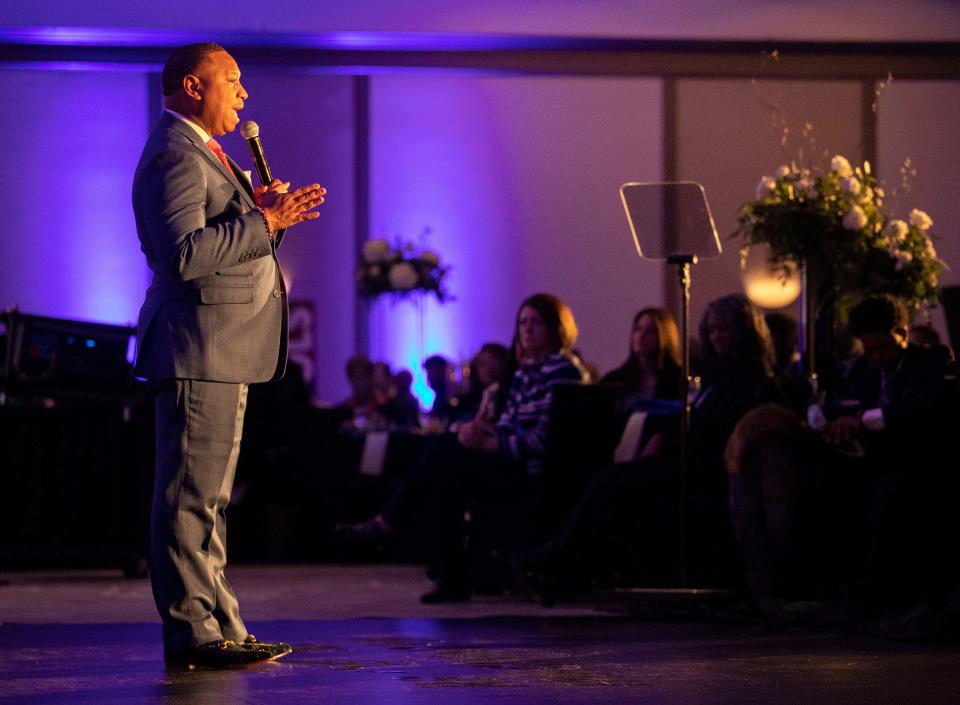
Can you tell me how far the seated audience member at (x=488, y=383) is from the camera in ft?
18.2

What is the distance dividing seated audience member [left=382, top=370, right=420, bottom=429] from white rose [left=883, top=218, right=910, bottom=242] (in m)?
3.03

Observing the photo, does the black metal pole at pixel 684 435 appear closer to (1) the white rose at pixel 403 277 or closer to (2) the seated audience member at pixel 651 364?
(2) the seated audience member at pixel 651 364

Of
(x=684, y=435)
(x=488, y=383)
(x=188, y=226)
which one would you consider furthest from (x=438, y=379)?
(x=188, y=226)

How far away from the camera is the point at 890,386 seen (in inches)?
183

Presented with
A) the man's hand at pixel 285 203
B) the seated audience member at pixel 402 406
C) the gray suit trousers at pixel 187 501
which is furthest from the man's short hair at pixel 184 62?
→ the seated audience member at pixel 402 406

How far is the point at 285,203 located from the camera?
3111 mm

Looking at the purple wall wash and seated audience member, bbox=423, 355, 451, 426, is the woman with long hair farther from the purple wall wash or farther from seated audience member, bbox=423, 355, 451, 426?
the purple wall wash

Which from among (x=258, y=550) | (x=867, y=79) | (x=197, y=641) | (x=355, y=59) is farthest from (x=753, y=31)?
(x=197, y=641)

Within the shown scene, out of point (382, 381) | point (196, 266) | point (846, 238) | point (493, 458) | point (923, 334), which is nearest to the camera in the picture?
Result: point (196, 266)

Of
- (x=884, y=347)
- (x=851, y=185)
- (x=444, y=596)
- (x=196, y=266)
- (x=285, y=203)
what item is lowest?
(x=444, y=596)

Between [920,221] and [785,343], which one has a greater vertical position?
[920,221]

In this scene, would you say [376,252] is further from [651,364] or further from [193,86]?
[193,86]

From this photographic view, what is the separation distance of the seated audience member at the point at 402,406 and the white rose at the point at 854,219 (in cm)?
299

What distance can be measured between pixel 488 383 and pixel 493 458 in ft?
2.92
